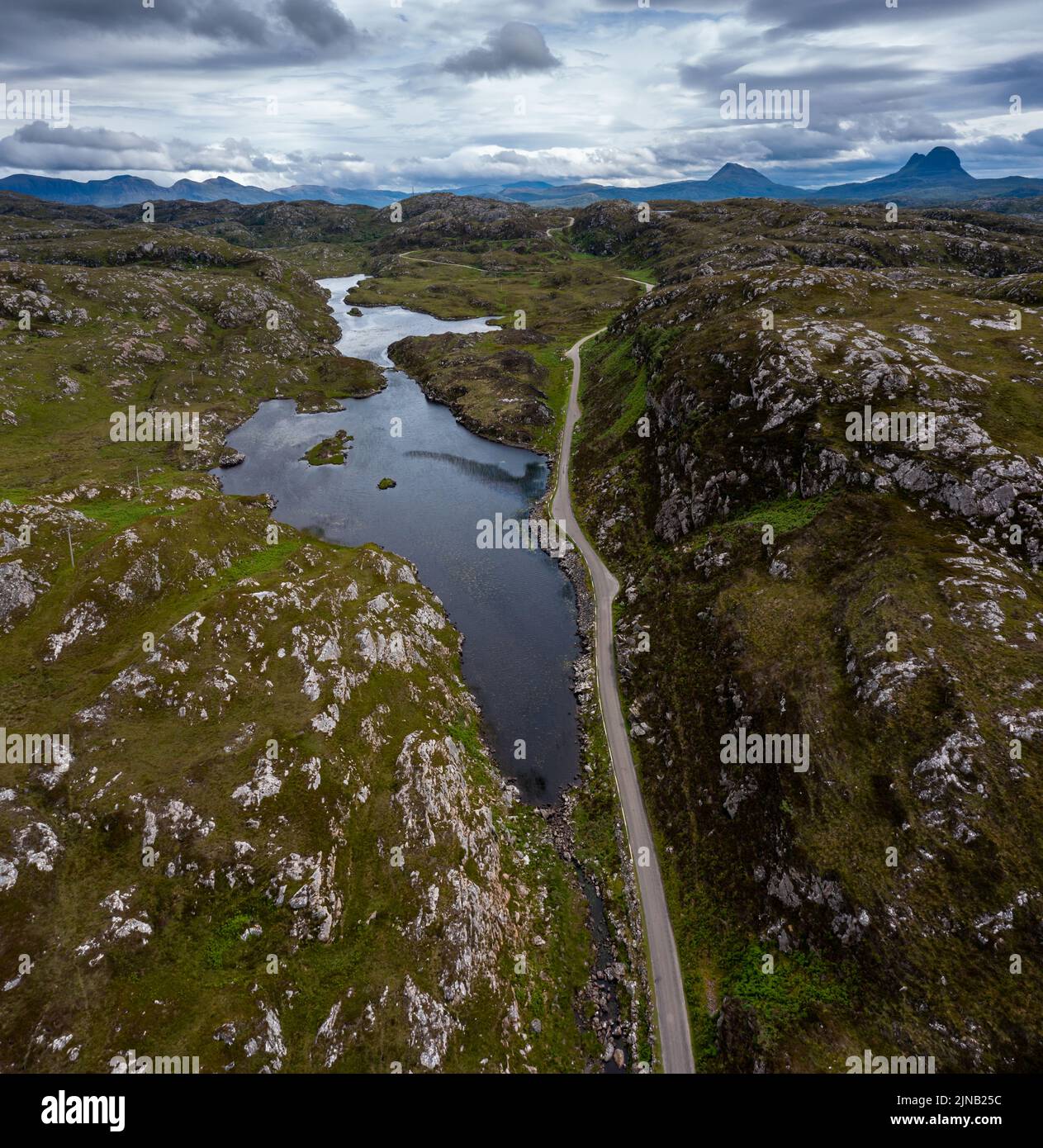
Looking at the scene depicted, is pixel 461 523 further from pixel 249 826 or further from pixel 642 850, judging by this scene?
pixel 249 826

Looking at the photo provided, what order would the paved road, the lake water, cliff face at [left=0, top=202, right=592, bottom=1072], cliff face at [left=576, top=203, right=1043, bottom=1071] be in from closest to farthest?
cliff face at [left=0, top=202, right=592, bottom=1072]
cliff face at [left=576, top=203, right=1043, bottom=1071]
the paved road
the lake water

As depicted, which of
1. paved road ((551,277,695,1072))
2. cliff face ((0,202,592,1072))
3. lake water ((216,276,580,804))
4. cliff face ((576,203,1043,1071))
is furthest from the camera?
lake water ((216,276,580,804))

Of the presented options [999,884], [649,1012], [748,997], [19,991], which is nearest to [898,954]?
[999,884]

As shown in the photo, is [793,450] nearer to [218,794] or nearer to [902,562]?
[902,562]

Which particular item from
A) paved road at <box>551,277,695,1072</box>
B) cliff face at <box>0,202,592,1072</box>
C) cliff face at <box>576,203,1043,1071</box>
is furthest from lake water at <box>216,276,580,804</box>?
→ cliff face at <box>576,203,1043,1071</box>

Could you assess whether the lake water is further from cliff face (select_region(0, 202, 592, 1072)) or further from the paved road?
cliff face (select_region(0, 202, 592, 1072))

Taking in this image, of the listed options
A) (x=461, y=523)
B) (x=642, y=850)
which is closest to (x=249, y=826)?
(x=642, y=850)

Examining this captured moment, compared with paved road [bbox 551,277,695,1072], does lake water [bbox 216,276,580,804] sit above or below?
above
